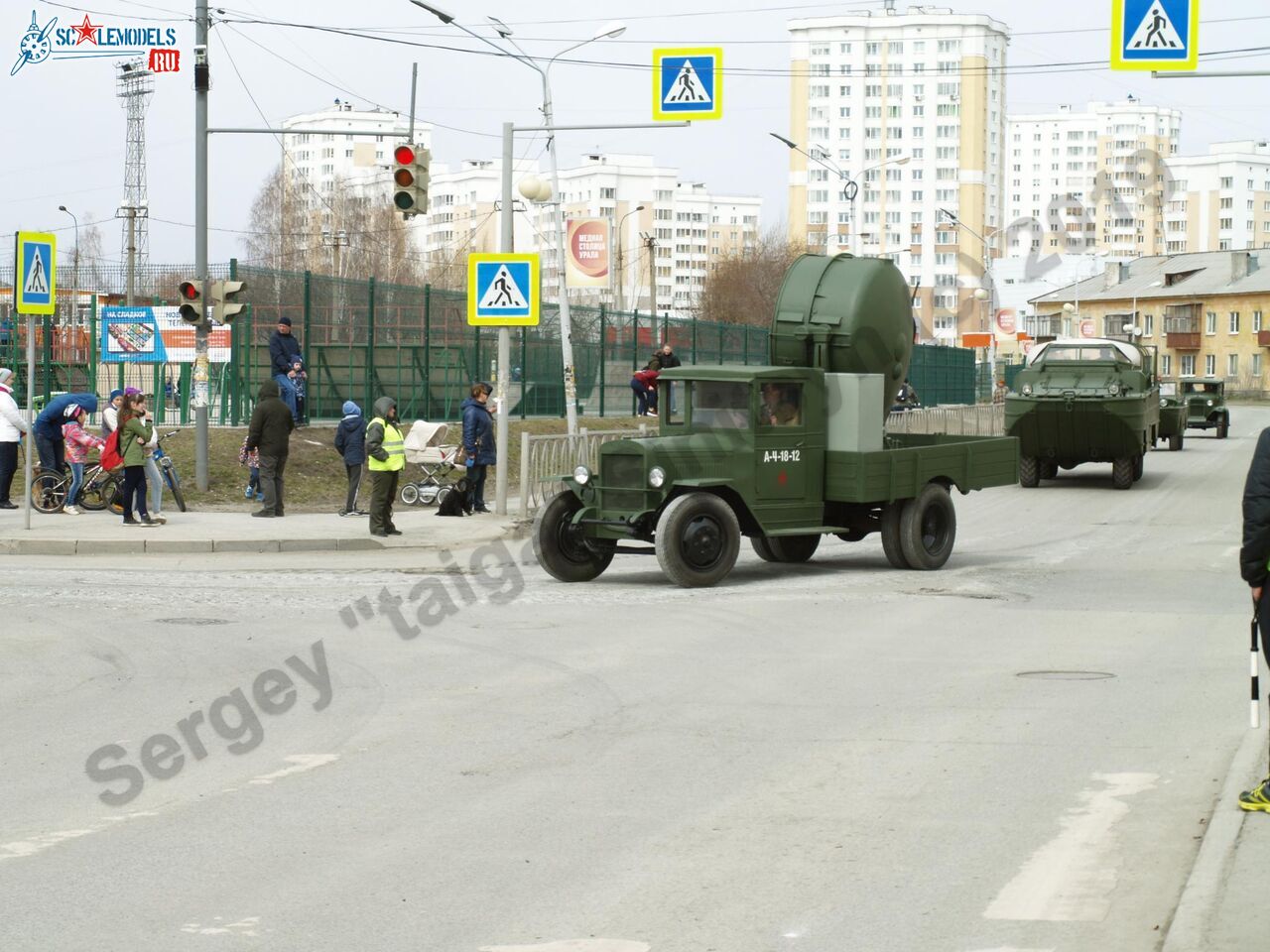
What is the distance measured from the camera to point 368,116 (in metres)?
186

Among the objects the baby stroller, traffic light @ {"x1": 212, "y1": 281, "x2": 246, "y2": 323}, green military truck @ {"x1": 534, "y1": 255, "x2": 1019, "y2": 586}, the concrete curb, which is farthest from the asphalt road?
the baby stroller

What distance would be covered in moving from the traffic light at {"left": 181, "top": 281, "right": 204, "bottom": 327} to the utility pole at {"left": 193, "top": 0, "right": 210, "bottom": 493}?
0.12 metres

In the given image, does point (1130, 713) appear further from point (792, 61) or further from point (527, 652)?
point (792, 61)

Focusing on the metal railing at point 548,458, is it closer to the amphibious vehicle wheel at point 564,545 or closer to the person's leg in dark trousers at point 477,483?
the person's leg in dark trousers at point 477,483

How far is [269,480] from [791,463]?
8162mm

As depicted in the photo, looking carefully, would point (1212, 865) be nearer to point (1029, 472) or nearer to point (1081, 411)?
point (1081, 411)

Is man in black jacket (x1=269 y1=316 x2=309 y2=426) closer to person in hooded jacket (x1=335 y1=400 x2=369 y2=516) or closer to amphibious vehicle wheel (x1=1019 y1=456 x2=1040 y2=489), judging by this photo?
person in hooded jacket (x1=335 y1=400 x2=369 y2=516)

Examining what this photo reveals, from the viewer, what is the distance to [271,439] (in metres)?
22.0

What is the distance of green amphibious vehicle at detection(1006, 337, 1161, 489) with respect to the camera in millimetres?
30875

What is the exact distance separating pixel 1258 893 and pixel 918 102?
150 m

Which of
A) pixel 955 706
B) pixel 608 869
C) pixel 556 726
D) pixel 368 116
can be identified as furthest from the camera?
pixel 368 116

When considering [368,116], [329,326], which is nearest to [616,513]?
[329,326]

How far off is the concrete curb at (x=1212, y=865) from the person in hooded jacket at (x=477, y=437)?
630 inches

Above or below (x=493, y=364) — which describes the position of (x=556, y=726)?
below
